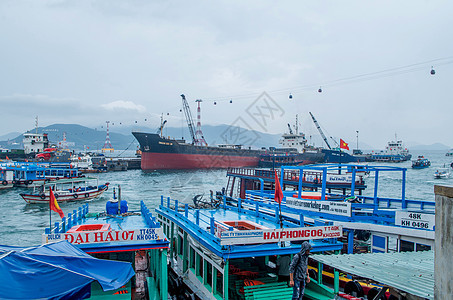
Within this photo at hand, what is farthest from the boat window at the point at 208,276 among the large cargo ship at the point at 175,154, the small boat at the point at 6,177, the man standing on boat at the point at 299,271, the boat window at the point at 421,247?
the large cargo ship at the point at 175,154

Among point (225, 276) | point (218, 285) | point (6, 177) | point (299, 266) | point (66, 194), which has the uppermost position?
point (299, 266)

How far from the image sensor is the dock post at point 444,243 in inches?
157

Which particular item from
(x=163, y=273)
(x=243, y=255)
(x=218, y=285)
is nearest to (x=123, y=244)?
(x=163, y=273)

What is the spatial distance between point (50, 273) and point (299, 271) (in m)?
4.90

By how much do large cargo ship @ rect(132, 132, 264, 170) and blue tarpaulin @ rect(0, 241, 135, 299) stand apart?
64379mm

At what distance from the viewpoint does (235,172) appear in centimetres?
2764

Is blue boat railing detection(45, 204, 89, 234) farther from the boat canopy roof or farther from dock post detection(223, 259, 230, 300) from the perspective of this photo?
the boat canopy roof

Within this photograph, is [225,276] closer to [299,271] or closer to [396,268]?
[299,271]

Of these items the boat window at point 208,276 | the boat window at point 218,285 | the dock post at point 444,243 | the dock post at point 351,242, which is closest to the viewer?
the dock post at point 444,243

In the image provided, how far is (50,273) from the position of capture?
632 centimetres

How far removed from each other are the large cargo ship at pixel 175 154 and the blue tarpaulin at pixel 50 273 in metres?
64.4

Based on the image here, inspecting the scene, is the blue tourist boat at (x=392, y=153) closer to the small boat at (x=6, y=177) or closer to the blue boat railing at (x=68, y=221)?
the small boat at (x=6, y=177)

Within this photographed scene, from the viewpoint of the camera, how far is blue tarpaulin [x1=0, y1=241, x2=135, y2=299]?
19.6 ft

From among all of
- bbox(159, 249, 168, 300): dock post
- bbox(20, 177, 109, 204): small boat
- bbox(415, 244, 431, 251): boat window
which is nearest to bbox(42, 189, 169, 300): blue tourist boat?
bbox(159, 249, 168, 300): dock post
